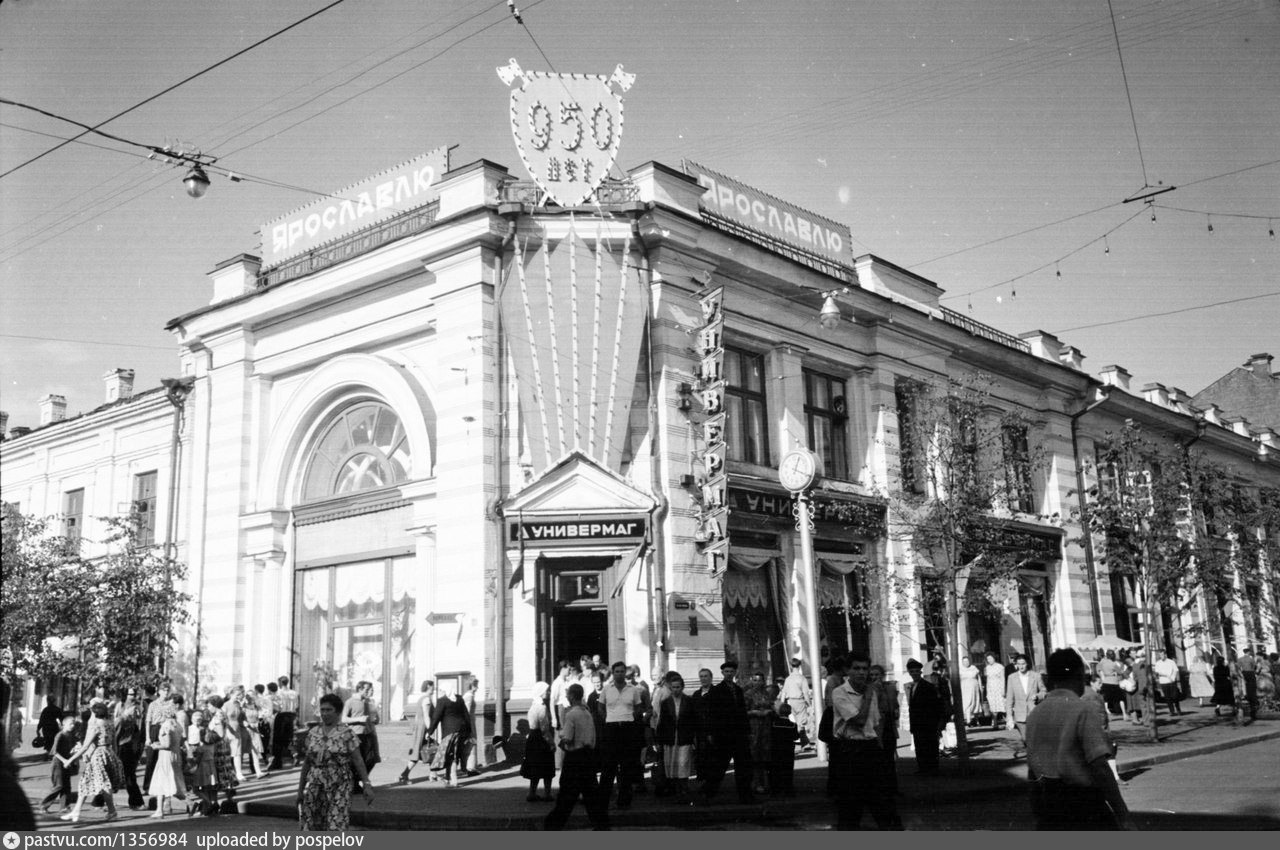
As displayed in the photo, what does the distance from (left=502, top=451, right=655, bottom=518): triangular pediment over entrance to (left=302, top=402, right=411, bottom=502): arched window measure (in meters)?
4.00

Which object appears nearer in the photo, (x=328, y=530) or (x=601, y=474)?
(x=601, y=474)

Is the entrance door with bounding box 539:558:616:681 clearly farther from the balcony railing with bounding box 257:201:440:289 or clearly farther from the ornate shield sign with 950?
the balcony railing with bounding box 257:201:440:289

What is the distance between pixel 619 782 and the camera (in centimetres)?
1425

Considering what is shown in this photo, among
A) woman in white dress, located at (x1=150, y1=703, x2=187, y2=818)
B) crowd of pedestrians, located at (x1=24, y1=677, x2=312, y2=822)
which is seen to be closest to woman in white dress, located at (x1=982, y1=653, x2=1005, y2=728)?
crowd of pedestrians, located at (x1=24, y1=677, x2=312, y2=822)

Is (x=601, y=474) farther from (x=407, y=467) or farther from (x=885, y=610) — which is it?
(x=885, y=610)

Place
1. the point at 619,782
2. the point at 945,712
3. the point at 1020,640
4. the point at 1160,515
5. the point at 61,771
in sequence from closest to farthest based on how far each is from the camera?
the point at 619,782 → the point at 61,771 → the point at 945,712 → the point at 1160,515 → the point at 1020,640

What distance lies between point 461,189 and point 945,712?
1316 centimetres

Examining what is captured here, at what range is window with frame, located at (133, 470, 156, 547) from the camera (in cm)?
2834

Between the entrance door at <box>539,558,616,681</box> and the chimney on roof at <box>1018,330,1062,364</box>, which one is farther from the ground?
the chimney on roof at <box>1018,330,1062,364</box>

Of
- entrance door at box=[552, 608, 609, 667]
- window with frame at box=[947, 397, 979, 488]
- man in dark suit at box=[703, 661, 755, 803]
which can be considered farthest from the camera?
window with frame at box=[947, 397, 979, 488]

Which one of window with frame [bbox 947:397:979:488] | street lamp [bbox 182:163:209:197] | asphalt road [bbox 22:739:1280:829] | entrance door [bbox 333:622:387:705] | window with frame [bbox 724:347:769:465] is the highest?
street lamp [bbox 182:163:209:197]

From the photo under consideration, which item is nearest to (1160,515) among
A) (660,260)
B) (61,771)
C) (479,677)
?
(660,260)

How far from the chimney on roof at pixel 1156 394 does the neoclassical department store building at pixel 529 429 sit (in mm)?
13510

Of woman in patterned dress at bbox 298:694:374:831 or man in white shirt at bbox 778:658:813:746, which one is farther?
man in white shirt at bbox 778:658:813:746
